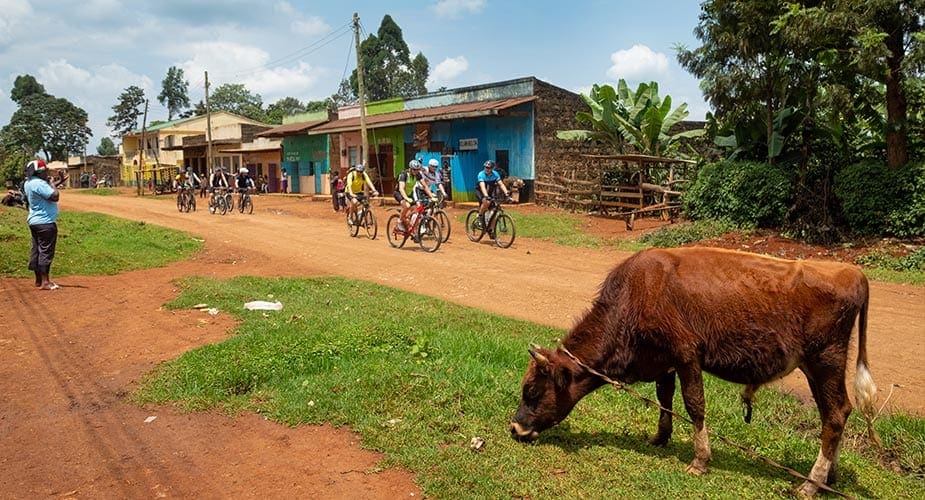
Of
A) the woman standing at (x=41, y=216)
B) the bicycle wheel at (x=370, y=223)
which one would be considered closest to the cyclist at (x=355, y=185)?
the bicycle wheel at (x=370, y=223)

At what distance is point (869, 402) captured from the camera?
4.01 m

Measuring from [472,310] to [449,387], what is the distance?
3.23 metres

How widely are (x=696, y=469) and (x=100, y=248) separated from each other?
1325 cm

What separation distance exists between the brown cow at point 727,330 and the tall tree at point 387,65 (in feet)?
204

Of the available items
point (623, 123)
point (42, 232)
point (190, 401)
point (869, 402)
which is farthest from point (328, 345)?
point (623, 123)

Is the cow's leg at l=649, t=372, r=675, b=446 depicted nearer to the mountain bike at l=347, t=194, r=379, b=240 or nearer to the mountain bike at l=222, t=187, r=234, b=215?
the mountain bike at l=347, t=194, r=379, b=240

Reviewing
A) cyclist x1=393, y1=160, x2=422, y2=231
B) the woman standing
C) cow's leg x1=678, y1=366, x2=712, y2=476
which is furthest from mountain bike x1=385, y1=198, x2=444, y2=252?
cow's leg x1=678, y1=366, x2=712, y2=476

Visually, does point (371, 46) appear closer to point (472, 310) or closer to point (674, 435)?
point (472, 310)

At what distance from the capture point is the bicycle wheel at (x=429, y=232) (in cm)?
1484

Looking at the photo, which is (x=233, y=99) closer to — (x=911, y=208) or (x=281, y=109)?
(x=281, y=109)

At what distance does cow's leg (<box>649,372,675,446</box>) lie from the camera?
4.56m

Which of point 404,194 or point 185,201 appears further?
point 185,201

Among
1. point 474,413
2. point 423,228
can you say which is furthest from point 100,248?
point 474,413

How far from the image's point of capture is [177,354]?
6.71m
